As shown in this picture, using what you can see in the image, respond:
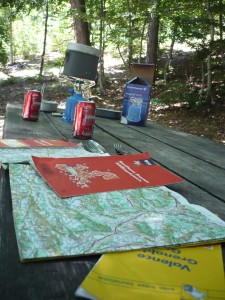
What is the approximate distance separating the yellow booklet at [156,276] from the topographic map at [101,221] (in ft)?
0.08

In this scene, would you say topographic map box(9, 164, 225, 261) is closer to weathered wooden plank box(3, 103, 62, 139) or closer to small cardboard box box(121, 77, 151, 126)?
weathered wooden plank box(3, 103, 62, 139)

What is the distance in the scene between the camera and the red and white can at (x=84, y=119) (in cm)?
137

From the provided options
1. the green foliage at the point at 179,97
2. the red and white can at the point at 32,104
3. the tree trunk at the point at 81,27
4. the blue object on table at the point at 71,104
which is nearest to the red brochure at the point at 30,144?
the red and white can at the point at 32,104

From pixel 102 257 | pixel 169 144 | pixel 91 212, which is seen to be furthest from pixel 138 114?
pixel 102 257

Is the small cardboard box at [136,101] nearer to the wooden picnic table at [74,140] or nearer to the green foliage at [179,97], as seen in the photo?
the wooden picnic table at [74,140]

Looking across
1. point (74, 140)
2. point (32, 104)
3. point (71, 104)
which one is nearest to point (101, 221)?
point (74, 140)

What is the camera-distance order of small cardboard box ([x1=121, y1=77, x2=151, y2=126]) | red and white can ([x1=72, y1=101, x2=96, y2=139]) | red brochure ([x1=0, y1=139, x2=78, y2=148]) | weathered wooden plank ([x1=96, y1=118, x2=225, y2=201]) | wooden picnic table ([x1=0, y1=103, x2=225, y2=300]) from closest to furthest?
wooden picnic table ([x1=0, y1=103, x2=225, y2=300]) < weathered wooden plank ([x1=96, y1=118, x2=225, y2=201]) < red brochure ([x1=0, y1=139, x2=78, y2=148]) < red and white can ([x1=72, y1=101, x2=96, y2=139]) < small cardboard box ([x1=121, y1=77, x2=151, y2=126])

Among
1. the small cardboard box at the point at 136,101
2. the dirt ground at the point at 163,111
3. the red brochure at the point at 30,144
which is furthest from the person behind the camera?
the dirt ground at the point at 163,111

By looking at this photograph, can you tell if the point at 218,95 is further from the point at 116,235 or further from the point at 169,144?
the point at 116,235

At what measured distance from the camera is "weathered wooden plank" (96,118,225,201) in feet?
3.04

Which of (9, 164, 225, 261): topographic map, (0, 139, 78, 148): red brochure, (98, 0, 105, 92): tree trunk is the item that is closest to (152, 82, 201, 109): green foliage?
(98, 0, 105, 92): tree trunk

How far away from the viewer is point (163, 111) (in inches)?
272

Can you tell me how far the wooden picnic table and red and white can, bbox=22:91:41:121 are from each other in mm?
45

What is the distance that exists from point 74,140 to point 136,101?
30.5 inches
